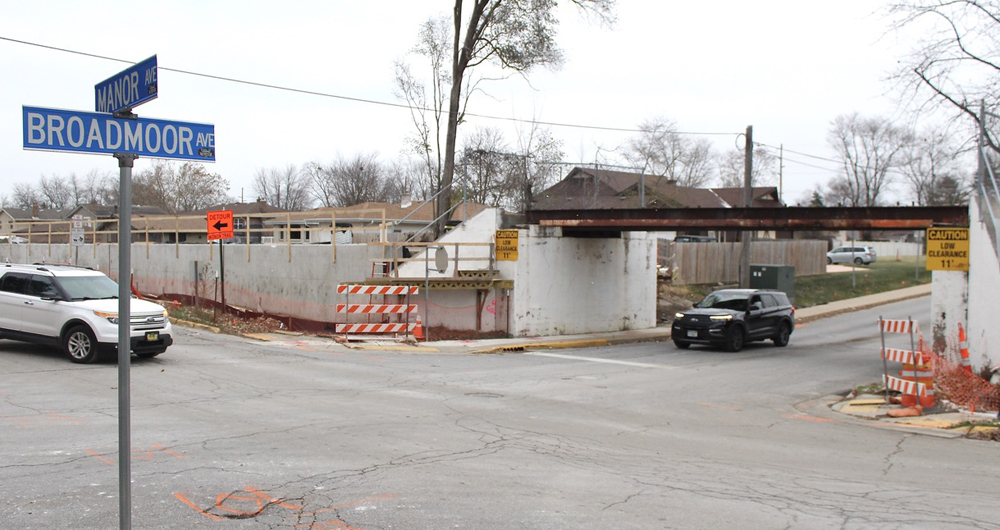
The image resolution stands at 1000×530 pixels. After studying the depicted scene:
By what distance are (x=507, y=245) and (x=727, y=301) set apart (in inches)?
260

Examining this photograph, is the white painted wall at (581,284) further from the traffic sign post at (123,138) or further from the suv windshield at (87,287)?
the traffic sign post at (123,138)

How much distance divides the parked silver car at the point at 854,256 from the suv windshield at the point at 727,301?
139 feet

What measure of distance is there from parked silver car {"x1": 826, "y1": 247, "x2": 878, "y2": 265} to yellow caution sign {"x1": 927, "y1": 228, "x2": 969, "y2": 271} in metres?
47.6

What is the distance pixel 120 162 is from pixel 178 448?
5044mm

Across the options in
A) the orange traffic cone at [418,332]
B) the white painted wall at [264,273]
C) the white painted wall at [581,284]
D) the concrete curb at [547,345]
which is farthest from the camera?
the white painted wall at [264,273]

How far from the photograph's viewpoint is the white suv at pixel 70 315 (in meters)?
14.4

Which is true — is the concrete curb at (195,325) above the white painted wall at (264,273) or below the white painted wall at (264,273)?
below

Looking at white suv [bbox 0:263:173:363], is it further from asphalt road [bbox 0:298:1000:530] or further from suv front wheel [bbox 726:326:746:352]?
suv front wheel [bbox 726:326:746:352]

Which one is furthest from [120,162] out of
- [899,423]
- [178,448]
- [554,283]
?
[554,283]

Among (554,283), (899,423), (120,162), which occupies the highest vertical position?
(120,162)

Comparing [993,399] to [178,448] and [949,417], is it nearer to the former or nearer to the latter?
[949,417]

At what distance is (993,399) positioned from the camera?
1231 centimetres

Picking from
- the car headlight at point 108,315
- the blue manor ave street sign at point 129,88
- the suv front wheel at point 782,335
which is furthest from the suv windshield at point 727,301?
the blue manor ave street sign at point 129,88

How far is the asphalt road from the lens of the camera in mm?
6445
